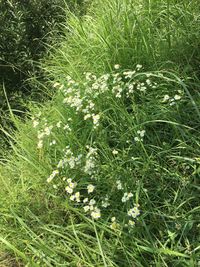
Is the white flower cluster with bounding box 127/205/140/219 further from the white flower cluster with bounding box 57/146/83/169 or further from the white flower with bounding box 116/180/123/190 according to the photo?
the white flower cluster with bounding box 57/146/83/169

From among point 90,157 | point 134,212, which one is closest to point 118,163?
point 90,157

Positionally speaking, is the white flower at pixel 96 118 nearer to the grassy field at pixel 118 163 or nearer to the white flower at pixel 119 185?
the grassy field at pixel 118 163

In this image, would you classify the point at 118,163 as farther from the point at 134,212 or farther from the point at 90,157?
the point at 134,212

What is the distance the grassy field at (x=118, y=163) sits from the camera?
1838 mm

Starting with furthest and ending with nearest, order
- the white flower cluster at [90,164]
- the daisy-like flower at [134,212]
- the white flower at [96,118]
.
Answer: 1. the white flower at [96,118]
2. the white flower cluster at [90,164]
3. the daisy-like flower at [134,212]

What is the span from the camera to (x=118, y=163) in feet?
6.95

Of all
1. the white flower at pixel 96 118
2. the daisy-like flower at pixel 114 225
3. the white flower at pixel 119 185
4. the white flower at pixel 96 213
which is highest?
the white flower at pixel 96 118

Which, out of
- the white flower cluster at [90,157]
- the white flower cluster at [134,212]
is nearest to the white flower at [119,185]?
the white flower cluster at [90,157]

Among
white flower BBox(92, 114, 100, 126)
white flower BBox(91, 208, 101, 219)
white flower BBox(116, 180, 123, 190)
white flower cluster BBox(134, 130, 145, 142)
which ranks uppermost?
white flower BBox(92, 114, 100, 126)

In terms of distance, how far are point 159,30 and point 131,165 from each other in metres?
1.21

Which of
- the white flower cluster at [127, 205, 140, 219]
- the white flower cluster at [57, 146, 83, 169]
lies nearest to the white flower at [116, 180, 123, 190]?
the white flower cluster at [127, 205, 140, 219]

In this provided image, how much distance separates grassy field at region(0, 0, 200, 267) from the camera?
6.03ft

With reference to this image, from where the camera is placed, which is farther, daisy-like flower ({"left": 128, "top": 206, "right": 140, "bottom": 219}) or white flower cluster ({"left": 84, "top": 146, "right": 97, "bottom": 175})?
white flower cluster ({"left": 84, "top": 146, "right": 97, "bottom": 175})

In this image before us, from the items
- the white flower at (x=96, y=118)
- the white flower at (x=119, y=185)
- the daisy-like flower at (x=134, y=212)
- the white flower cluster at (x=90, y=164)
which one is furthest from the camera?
the white flower at (x=96, y=118)
